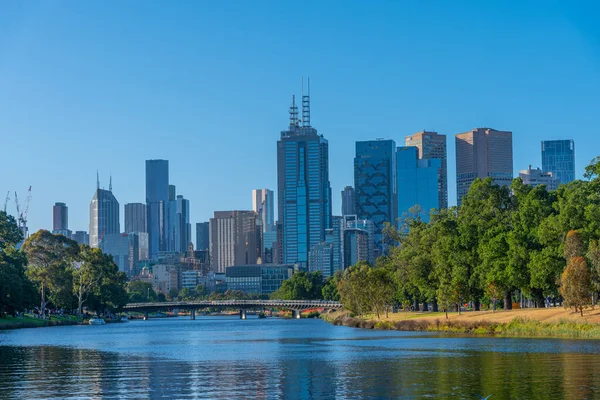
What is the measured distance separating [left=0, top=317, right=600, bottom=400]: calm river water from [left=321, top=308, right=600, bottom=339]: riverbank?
6.32 m

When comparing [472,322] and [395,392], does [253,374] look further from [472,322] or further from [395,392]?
[472,322]

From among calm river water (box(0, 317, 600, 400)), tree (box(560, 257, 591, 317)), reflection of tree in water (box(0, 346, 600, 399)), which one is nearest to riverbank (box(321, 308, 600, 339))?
tree (box(560, 257, 591, 317))

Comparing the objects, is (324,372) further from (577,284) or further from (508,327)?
(508,327)

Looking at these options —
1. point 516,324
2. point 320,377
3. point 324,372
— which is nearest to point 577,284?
point 516,324

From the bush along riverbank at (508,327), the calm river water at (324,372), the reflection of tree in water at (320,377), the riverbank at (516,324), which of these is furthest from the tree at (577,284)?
the reflection of tree in water at (320,377)

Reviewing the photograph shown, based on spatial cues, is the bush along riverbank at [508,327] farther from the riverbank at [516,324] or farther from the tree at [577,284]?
the tree at [577,284]

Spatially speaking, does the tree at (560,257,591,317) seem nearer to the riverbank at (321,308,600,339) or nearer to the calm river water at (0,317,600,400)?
the riverbank at (321,308,600,339)

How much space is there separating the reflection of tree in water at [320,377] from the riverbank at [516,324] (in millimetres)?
22581

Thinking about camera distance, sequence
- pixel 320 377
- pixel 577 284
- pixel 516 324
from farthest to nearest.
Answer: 1. pixel 516 324
2. pixel 577 284
3. pixel 320 377

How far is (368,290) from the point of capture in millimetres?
A: 146000

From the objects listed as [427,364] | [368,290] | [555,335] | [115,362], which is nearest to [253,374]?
[427,364]

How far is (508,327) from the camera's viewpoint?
103 metres

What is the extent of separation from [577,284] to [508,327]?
11976 millimetres

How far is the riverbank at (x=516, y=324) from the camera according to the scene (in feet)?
300
